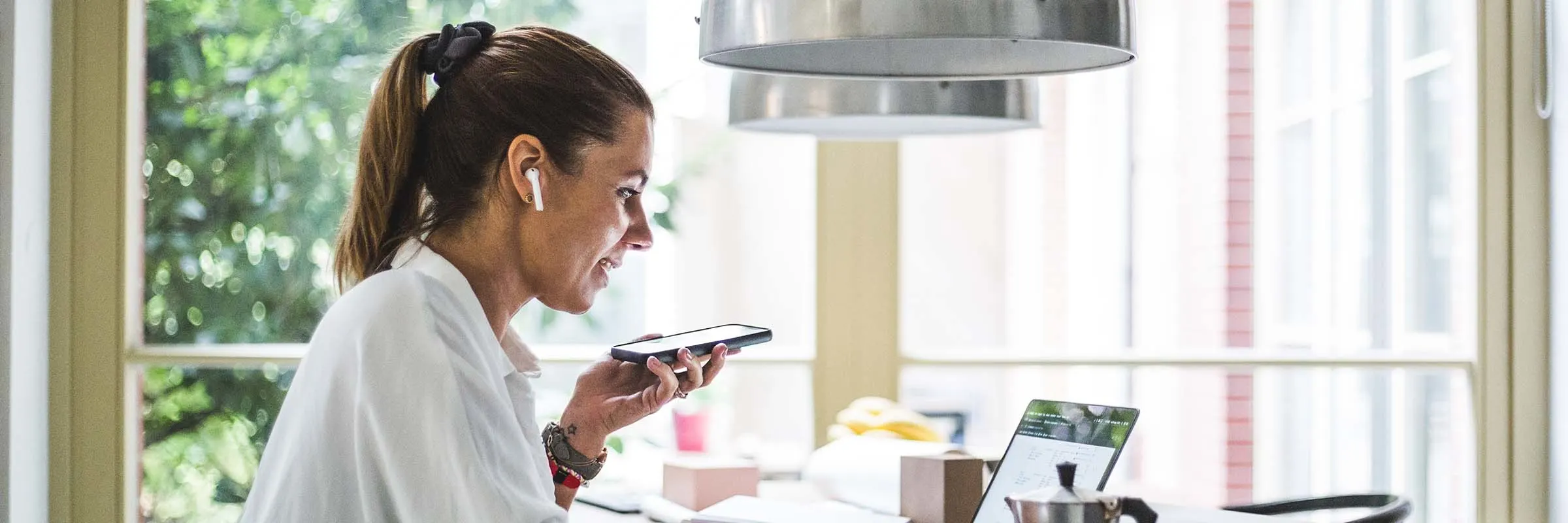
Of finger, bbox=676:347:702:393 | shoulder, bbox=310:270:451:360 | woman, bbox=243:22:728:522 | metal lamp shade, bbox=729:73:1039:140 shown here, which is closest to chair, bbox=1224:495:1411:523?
metal lamp shade, bbox=729:73:1039:140

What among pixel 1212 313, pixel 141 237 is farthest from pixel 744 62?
pixel 1212 313

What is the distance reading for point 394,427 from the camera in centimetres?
111

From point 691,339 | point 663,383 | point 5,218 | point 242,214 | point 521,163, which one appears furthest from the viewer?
point 242,214

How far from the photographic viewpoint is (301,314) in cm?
282

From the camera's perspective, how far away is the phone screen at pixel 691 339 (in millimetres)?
1603

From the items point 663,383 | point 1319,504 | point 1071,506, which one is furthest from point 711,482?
point 1071,506

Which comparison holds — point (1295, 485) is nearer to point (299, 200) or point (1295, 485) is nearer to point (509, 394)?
point (299, 200)

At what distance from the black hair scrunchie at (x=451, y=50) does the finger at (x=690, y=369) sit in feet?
1.40

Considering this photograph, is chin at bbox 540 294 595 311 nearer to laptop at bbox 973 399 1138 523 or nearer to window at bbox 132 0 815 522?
Answer: laptop at bbox 973 399 1138 523

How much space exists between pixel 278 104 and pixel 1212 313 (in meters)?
3.23

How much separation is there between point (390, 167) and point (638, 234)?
0.27m

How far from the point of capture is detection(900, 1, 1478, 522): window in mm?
3215

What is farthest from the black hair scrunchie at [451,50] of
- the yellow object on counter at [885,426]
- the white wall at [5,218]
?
the white wall at [5,218]

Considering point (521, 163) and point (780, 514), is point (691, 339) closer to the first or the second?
point (780, 514)
